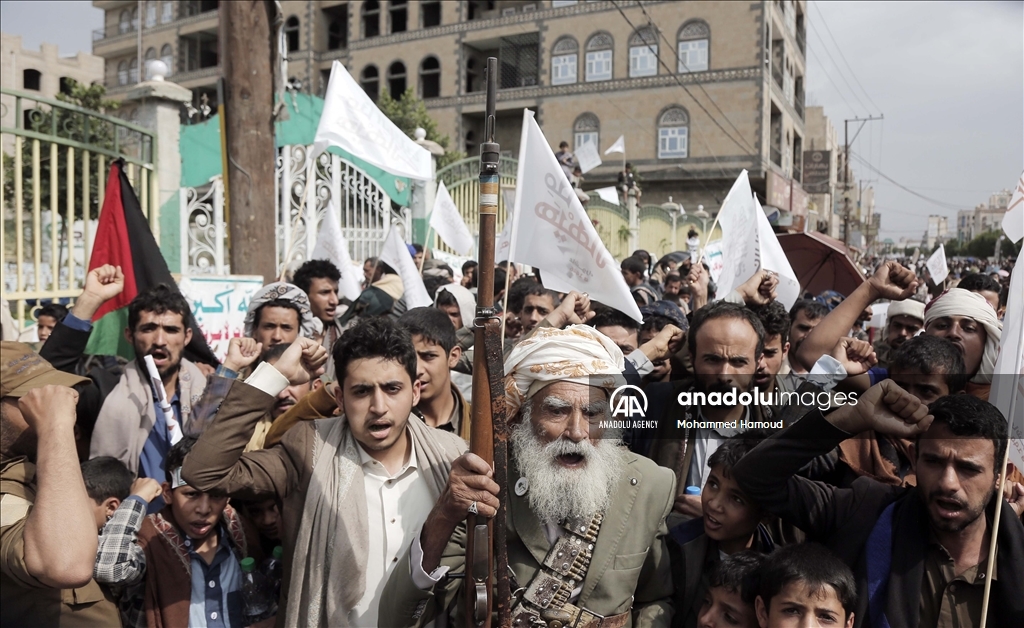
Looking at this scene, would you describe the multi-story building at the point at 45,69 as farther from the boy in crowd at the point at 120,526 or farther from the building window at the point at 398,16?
the boy in crowd at the point at 120,526

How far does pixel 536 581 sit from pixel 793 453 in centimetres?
80

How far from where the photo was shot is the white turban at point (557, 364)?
2.12 m

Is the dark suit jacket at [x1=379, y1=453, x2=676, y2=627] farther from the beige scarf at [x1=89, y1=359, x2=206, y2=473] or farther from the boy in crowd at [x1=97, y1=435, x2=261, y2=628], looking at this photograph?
the beige scarf at [x1=89, y1=359, x2=206, y2=473]

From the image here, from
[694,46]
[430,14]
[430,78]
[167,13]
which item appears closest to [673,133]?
[694,46]

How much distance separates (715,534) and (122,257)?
3.57 m

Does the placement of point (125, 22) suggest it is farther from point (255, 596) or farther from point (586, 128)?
point (255, 596)

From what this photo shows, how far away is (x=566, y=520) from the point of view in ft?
6.77

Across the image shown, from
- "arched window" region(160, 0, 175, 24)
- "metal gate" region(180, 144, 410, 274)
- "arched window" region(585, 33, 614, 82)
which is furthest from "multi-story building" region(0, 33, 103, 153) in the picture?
"metal gate" region(180, 144, 410, 274)

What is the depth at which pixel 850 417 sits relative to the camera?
177cm

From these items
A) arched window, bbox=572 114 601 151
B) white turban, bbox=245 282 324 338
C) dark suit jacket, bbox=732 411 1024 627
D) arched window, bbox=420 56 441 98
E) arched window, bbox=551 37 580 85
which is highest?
arched window, bbox=420 56 441 98

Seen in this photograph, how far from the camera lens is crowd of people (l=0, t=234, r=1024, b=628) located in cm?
179

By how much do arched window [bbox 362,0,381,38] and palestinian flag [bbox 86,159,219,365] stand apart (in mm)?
32294

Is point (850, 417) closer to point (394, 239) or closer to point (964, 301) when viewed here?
point (964, 301)

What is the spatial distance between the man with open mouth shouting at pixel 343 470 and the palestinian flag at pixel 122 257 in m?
2.19
